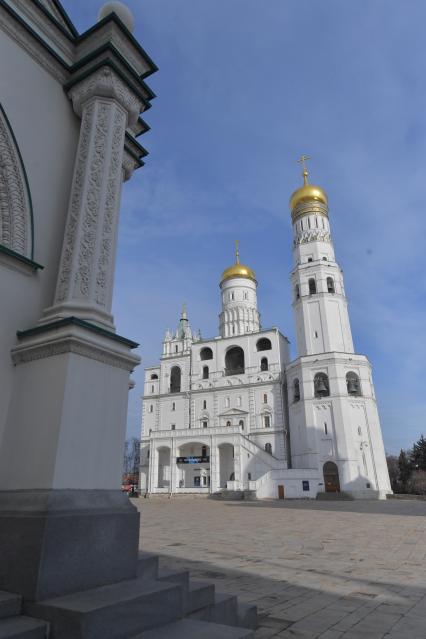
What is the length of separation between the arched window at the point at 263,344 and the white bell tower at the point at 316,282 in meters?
5.06

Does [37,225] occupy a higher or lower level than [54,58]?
lower

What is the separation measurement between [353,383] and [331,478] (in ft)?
28.0

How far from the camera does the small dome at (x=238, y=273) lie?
54031 millimetres

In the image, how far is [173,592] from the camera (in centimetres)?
288

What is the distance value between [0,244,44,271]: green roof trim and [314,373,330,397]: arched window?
36251 millimetres

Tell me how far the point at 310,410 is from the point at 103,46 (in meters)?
36.0

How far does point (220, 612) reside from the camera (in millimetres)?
3318

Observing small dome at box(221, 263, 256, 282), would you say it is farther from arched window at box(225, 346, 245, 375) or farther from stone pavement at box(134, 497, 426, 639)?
stone pavement at box(134, 497, 426, 639)

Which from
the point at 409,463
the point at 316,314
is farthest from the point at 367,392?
the point at 409,463

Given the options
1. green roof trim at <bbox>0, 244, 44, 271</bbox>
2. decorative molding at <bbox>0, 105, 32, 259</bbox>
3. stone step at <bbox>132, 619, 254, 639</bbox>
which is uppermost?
decorative molding at <bbox>0, 105, 32, 259</bbox>

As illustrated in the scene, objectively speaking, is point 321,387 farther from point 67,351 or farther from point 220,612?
point 67,351

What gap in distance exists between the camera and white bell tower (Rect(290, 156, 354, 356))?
133 feet

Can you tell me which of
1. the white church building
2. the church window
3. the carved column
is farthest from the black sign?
the carved column

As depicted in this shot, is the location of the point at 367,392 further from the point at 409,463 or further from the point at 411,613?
the point at 411,613
